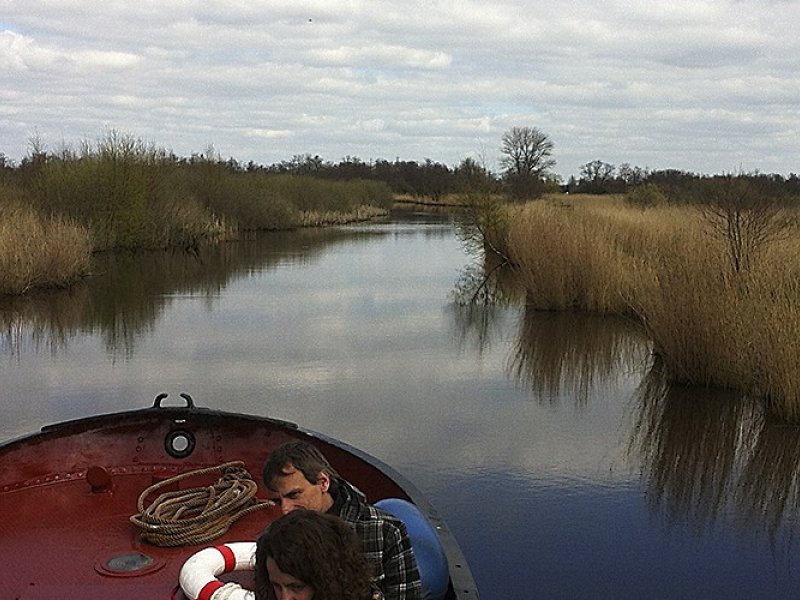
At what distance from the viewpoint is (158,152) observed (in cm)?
2366

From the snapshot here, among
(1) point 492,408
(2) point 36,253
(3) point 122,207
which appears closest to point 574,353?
(1) point 492,408

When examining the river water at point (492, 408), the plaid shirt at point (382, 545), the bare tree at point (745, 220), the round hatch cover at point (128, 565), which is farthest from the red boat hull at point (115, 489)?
the bare tree at point (745, 220)

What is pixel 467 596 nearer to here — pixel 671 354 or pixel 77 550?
pixel 77 550

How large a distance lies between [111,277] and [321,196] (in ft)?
66.1

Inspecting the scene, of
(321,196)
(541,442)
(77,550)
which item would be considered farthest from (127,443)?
(321,196)

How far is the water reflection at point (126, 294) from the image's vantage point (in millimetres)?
10727

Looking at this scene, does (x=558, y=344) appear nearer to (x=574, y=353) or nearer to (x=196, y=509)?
(x=574, y=353)

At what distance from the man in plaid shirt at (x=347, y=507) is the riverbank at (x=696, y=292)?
5242 mm

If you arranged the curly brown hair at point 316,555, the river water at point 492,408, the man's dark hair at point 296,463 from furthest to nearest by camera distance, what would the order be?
the river water at point 492,408, the man's dark hair at point 296,463, the curly brown hair at point 316,555

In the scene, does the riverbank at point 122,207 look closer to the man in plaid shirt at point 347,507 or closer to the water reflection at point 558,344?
the water reflection at point 558,344

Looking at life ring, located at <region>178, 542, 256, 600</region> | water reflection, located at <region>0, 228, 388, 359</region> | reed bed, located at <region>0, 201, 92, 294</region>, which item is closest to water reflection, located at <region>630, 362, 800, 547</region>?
life ring, located at <region>178, 542, 256, 600</region>

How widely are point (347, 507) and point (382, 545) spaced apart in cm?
13

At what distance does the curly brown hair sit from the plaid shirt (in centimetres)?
53

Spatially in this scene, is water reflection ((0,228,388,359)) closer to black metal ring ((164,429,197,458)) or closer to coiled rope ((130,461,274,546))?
black metal ring ((164,429,197,458))
